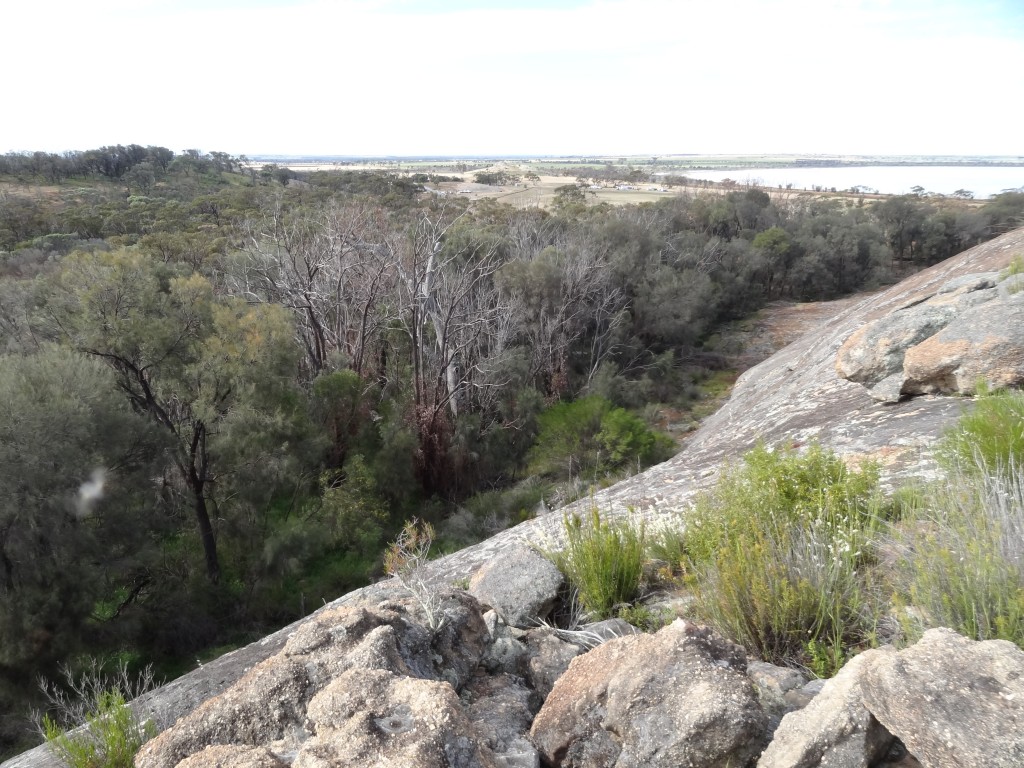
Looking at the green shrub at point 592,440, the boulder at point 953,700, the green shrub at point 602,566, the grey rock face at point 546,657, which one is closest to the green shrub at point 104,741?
the grey rock face at point 546,657

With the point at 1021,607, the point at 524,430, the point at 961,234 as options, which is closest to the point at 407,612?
the point at 1021,607

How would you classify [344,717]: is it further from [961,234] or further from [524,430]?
[961,234]

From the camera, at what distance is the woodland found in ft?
30.8

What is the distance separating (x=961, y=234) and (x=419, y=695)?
43.6 m

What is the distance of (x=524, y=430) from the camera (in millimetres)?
16453

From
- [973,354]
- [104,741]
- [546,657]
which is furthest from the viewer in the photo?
[973,354]

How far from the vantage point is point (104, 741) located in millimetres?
2631

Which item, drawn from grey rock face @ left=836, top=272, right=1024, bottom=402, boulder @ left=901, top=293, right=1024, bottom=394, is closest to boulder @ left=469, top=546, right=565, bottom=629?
grey rock face @ left=836, top=272, right=1024, bottom=402

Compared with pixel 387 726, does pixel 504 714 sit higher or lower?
lower

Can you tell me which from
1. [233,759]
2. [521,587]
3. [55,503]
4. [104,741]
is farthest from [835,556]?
[55,503]

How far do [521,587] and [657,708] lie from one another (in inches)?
56.9

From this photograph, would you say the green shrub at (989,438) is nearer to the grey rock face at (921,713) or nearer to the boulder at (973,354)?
the boulder at (973,354)

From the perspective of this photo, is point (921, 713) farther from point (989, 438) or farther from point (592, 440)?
point (592, 440)

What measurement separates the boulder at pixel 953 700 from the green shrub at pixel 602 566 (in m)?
1.68
